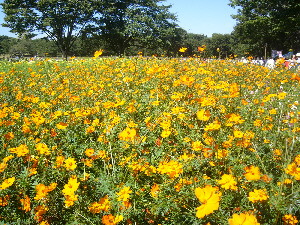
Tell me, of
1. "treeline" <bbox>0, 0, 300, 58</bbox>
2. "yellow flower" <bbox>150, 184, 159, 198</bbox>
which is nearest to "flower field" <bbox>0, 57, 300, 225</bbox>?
"yellow flower" <bbox>150, 184, 159, 198</bbox>

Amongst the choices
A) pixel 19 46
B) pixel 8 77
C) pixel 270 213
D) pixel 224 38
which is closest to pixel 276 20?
pixel 8 77

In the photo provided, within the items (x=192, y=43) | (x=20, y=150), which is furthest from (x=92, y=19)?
(x=192, y=43)

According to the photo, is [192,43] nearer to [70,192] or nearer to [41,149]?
[41,149]

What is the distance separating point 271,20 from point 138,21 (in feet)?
49.7

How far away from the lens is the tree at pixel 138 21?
27844mm

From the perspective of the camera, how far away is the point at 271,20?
26.7 m

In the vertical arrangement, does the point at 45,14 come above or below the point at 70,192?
above

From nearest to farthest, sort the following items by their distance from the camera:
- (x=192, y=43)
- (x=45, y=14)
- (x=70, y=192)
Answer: (x=70, y=192), (x=45, y=14), (x=192, y=43)

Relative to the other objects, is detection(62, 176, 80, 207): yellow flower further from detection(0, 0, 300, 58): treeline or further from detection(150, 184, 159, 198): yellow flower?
detection(0, 0, 300, 58): treeline

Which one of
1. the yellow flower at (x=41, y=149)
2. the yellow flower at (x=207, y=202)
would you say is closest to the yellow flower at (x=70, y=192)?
Answer: the yellow flower at (x=41, y=149)

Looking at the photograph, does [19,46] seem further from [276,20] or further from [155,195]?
[155,195]

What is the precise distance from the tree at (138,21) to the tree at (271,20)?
28.9 feet

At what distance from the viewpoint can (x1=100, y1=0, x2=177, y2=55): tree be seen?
27.8 m

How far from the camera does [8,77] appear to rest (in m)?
6.15
